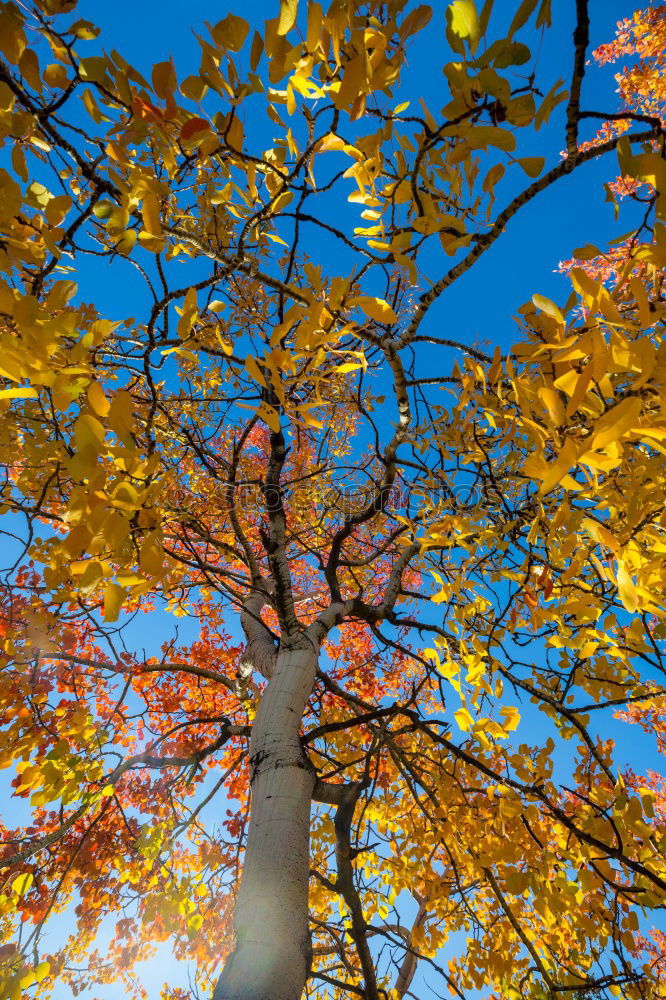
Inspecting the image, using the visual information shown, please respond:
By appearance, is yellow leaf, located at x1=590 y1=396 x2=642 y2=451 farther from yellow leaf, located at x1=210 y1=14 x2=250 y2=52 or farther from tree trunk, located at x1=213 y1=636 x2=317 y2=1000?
tree trunk, located at x1=213 y1=636 x2=317 y2=1000

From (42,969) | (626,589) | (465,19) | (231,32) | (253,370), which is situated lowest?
(42,969)

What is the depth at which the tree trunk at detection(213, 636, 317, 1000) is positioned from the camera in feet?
4.17

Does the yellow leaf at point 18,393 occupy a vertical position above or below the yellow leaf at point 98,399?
below

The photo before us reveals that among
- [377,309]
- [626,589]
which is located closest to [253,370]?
[377,309]

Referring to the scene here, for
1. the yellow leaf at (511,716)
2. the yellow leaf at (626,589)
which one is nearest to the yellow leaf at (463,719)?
the yellow leaf at (511,716)

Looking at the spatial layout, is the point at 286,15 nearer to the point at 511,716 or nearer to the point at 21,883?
the point at 511,716

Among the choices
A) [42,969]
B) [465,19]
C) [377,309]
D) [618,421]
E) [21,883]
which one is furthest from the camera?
[21,883]

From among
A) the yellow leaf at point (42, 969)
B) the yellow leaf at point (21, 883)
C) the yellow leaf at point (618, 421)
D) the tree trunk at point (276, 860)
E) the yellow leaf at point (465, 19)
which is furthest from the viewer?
the yellow leaf at point (21, 883)

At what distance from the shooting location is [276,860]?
1.58 m

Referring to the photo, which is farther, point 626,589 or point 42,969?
point 42,969

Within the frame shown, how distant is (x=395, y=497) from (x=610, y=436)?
3.03 metres

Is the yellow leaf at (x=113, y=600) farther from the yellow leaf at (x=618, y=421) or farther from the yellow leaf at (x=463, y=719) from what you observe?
the yellow leaf at (x=463, y=719)

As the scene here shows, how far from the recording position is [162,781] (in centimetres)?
346

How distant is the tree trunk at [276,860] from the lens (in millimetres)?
1271
